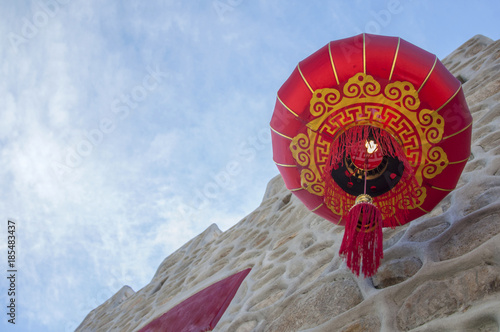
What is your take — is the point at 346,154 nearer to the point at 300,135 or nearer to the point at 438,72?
the point at 300,135

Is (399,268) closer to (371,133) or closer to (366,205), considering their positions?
(366,205)

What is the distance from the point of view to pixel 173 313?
539 centimetres

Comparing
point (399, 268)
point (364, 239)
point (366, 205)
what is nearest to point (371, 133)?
point (366, 205)

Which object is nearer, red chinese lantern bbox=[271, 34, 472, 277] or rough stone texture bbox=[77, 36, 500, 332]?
rough stone texture bbox=[77, 36, 500, 332]

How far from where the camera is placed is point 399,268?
314cm

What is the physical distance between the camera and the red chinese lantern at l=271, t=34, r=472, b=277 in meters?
3.12

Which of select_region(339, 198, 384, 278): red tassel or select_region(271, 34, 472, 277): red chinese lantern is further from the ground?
select_region(271, 34, 472, 277): red chinese lantern

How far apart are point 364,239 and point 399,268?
0.86 feet

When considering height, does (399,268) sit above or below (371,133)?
below

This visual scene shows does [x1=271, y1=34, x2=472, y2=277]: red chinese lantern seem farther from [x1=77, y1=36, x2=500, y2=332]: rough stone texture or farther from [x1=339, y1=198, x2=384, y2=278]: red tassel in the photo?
[x1=77, y1=36, x2=500, y2=332]: rough stone texture

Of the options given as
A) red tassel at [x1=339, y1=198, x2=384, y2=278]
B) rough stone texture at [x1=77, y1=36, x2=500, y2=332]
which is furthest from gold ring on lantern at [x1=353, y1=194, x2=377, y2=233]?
rough stone texture at [x1=77, y1=36, x2=500, y2=332]

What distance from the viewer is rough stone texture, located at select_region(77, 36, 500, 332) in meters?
2.61

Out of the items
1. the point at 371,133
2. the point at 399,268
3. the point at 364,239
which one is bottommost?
the point at 399,268

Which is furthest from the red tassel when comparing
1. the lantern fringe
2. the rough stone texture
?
the rough stone texture
